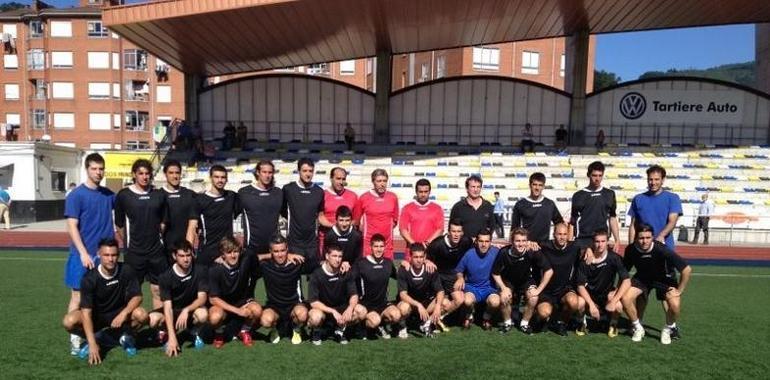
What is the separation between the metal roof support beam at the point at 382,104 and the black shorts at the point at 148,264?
17.0m

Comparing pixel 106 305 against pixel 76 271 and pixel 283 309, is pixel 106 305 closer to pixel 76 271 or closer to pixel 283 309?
pixel 76 271

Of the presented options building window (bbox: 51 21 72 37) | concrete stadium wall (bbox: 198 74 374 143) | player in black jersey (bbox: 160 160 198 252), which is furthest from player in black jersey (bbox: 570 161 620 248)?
building window (bbox: 51 21 72 37)

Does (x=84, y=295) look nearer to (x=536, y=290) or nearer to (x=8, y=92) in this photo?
(x=536, y=290)

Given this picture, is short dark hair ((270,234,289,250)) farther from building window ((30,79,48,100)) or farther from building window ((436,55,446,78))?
building window ((30,79,48,100))

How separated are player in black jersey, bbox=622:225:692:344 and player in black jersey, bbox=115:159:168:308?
4.86m

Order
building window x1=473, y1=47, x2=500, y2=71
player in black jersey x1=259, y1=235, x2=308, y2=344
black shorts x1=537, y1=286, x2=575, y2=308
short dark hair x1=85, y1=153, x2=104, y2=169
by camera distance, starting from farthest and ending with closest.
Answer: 1. building window x1=473, y1=47, x2=500, y2=71
2. black shorts x1=537, y1=286, x2=575, y2=308
3. player in black jersey x1=259, y1=235, x2=308, y2=344
4. short dark hair x1=85, y1=153, x2=104, y2=169

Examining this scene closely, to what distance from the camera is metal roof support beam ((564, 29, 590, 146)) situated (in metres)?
20.1

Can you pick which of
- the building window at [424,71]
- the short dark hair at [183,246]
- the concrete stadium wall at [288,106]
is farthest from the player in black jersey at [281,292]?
the building window at [424,71]

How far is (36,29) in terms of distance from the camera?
143 ft


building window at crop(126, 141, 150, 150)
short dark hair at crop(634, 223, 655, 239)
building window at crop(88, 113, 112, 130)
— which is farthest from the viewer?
building window at crop(126, 141, 150, 150)

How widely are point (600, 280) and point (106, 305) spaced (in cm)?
499

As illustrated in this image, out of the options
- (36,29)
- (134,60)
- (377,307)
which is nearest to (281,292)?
(377,307)

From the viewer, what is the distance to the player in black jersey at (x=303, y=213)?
549 cm

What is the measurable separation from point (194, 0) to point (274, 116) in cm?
1016
